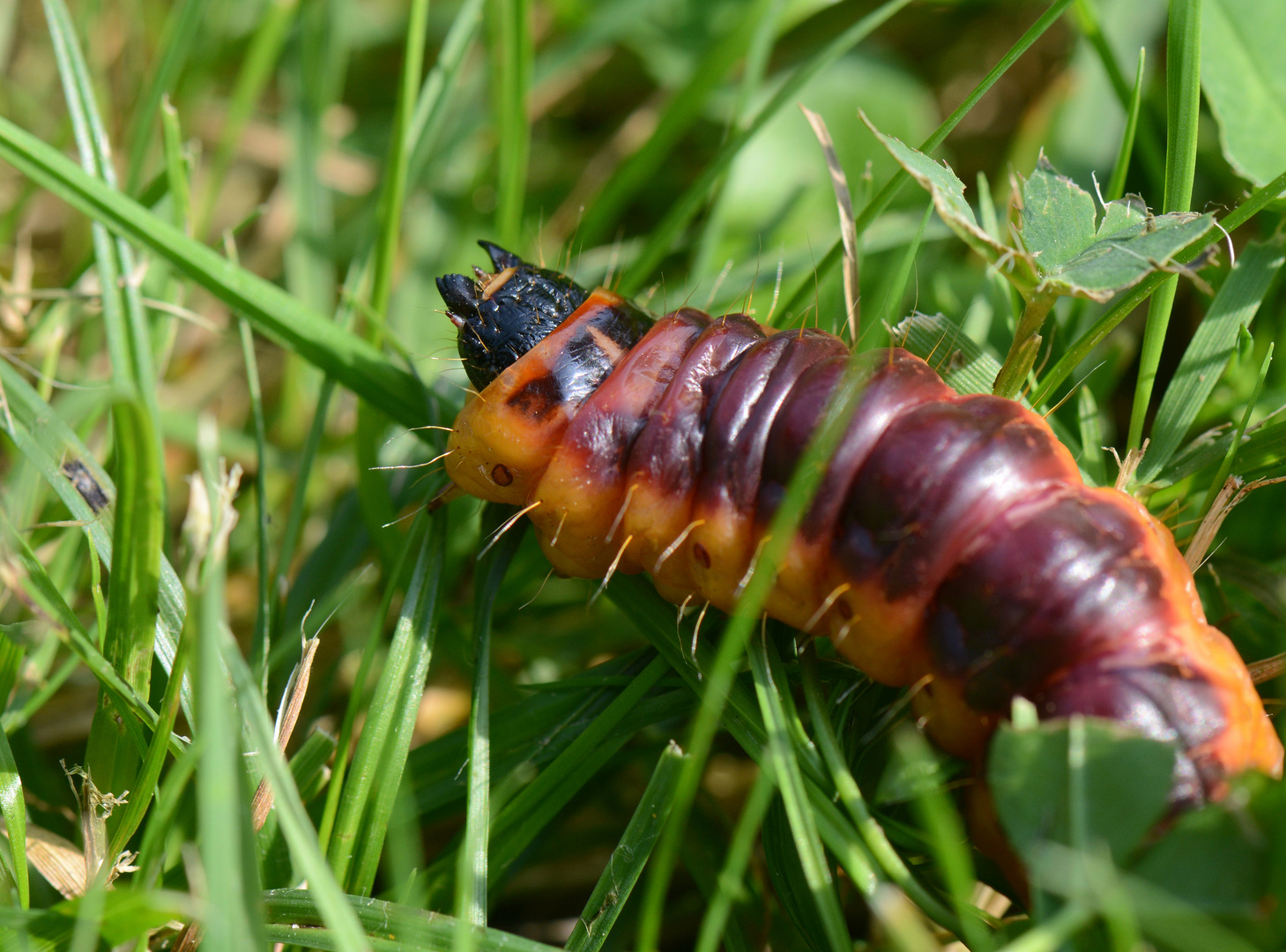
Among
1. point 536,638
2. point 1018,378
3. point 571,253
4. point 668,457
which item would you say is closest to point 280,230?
point 571,253

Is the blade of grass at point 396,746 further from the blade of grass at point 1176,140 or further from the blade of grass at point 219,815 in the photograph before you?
the blade of grass at point 1176,140

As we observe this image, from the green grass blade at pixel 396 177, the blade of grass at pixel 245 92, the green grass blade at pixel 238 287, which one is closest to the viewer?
the green grass blade at pixel 238 287

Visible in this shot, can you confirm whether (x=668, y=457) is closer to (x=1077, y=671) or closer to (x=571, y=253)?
(x=1077, y=671)

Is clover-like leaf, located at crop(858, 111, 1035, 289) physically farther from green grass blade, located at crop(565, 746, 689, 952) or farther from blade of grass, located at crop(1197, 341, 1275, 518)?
green grass blade, located at crop(565, 746, 689, 952)

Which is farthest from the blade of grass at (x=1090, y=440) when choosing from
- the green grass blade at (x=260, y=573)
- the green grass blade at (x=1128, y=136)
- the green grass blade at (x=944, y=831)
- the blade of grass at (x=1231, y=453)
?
the green grass blade at (x=260, y=573)

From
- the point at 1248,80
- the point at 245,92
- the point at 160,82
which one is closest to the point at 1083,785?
the point at 1248,80
